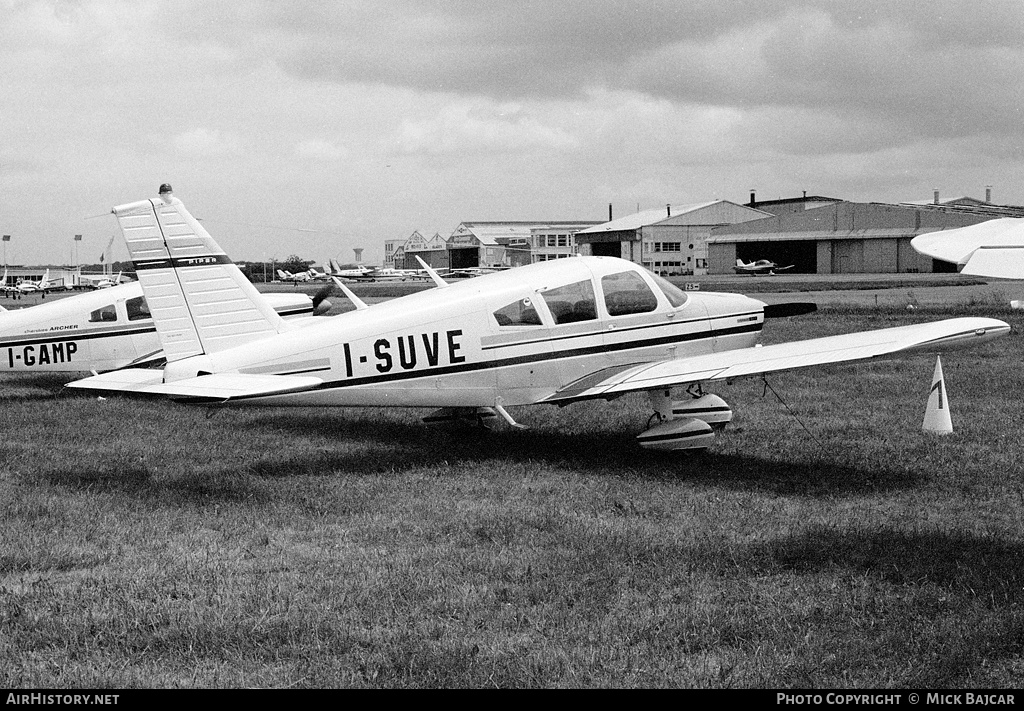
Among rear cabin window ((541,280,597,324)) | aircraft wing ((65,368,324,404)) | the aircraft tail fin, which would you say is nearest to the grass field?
aircraft wing ((65,368,324,404))

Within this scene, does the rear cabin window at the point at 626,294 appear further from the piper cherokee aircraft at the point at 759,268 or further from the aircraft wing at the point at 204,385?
the piper cherokee aircraft at the point at 759,268

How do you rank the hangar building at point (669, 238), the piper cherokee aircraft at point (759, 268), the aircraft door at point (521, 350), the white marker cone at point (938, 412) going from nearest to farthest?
the aircraft door at point (521, 350) < the white marker cone at point (938, 412) < the piper cherokee aircraft at point (759, 268) < the hangar building at point (669, 238)

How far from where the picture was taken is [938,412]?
1074 centimetres

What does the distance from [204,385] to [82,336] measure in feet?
25.0

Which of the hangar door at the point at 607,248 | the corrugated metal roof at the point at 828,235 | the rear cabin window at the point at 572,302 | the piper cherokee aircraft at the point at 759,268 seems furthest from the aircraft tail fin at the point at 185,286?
the hangar door at the point at 607,248

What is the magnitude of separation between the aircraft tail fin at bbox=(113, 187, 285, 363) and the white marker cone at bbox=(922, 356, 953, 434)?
680cm

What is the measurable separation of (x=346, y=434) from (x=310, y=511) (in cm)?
391

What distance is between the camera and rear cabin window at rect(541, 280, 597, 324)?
10.1 meters

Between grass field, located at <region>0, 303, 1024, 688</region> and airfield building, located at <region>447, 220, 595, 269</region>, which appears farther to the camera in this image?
airfield building, located at <region>447, 220, 595, 269</region>

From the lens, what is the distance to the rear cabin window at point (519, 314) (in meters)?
9.82

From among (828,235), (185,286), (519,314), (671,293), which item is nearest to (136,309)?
(185,286)

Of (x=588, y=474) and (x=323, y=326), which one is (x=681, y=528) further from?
(x=323, y=326)

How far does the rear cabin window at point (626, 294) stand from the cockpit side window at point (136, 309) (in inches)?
319

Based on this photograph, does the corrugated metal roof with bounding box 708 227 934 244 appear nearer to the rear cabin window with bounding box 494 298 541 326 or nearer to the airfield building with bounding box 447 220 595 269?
the airfield building with bounding box 447 220 595 269
